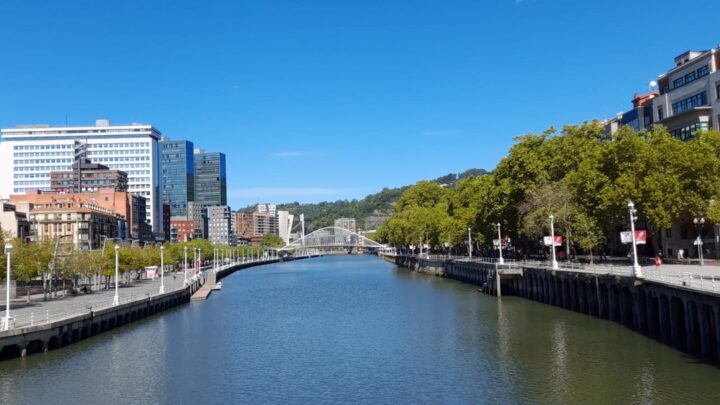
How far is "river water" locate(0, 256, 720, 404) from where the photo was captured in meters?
35.5

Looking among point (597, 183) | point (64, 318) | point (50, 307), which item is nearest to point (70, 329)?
point (64, 318)

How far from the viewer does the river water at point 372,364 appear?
35.5 m

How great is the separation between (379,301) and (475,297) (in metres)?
12.2

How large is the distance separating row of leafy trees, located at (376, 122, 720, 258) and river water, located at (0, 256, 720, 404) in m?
13.6

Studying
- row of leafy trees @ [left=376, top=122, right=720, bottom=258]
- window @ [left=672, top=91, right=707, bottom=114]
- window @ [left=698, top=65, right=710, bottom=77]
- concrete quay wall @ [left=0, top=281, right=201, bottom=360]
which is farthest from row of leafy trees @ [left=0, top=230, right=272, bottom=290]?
window @ [left=698, top=65, right=710, bottom=77]

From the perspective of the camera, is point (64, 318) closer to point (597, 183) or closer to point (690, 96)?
point (597, 183)

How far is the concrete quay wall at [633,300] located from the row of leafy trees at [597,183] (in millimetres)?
7287

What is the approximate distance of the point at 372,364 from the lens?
43969mm

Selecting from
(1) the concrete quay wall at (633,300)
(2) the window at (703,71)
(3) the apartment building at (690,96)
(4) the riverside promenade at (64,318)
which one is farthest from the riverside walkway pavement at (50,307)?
(2) the window at (703,71)

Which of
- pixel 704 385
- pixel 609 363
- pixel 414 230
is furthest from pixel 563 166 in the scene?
pixel 414 230

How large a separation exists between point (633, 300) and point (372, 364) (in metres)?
21.8

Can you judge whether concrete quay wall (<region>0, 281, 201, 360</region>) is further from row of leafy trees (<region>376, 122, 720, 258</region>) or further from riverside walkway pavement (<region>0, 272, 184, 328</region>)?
row of leafy trees (<region>376, 122, 720, 258</region>)

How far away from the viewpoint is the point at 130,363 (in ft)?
151

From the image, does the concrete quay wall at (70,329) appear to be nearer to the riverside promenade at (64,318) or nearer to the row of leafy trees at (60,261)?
the riverside promenade at (64,318)
